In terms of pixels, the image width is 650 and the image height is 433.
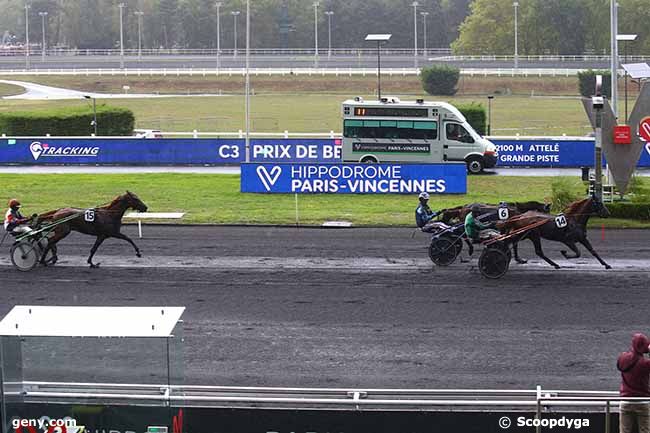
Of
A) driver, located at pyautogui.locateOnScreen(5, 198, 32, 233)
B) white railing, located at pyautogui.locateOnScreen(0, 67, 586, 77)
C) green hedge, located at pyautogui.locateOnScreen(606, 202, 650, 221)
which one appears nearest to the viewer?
driver, located at pyautogui.locateOnScreen(5, 198, 32, 233)

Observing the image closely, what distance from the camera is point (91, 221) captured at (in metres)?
20.0

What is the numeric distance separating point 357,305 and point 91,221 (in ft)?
18.9

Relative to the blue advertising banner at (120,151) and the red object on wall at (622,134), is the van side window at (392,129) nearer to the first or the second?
the blue advertising banner at (120,151)

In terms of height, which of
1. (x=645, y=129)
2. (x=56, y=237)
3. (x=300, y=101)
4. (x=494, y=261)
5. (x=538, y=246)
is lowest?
(x=494, y=261)

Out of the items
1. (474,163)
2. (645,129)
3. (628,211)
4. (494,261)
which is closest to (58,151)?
(474,163)

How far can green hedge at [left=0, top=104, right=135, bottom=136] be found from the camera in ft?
143

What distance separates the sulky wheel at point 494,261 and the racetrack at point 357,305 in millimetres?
276

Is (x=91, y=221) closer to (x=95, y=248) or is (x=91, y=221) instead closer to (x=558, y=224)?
(x=95, y=248)

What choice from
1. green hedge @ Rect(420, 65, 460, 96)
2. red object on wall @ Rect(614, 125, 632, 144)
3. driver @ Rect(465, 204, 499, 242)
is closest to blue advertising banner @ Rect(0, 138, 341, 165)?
red object on wall @ Rect(614, 125, 632, 144)

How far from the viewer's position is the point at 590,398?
973 centimetres

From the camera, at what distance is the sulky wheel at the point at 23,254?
19.9 meters

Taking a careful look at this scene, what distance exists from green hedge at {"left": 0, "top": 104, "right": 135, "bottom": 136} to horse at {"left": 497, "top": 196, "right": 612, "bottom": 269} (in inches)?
1120

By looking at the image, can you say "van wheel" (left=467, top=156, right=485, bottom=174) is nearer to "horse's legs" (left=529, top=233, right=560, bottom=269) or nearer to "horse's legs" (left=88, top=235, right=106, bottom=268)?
"horse's legs" (left=529, top=233, right=560, bottom=269)

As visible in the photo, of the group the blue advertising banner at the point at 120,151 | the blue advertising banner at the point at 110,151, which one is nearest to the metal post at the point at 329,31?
the blue advertising banner at the point at 120,151
